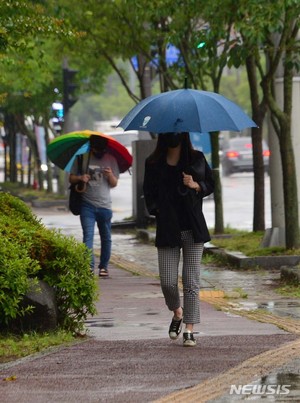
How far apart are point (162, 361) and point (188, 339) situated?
0.79 m

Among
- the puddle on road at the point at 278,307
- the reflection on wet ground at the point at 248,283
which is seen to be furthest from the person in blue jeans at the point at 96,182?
the puddle on road at the point at 278,307

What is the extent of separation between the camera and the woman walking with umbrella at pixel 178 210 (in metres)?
9.62

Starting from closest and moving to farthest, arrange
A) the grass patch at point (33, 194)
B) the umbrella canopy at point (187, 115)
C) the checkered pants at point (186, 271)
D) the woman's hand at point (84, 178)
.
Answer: the umbrella canopy at point (187, 115) < the checkered pants at point (186, 271) < the woman's hand at point (84, 178) < the grass patch at point (33, 194)

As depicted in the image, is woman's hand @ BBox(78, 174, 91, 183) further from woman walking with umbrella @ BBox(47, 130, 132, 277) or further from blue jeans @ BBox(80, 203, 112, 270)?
blue jeans @ BBox(80, 203, 112, 270)

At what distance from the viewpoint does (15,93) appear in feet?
129

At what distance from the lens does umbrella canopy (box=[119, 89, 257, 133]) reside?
9586 millimetres

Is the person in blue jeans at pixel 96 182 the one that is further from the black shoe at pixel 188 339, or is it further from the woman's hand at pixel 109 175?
the black shoe at pixel 188 339

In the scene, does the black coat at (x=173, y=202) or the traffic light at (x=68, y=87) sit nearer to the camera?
the black coat at (x=173, y=202)

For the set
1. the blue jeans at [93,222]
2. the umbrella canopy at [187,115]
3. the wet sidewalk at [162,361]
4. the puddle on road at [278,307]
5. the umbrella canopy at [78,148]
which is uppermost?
the umbrella canopy at [187,115]

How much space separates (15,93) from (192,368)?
31372 mm

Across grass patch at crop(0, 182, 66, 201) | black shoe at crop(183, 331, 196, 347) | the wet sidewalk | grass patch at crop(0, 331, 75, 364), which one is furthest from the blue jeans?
grass patch at crop(0, 182, 66, 201)

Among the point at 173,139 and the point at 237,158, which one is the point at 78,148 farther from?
the point at 237,158

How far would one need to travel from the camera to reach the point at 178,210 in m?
9.68

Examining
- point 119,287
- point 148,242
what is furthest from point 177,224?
point 148,242
